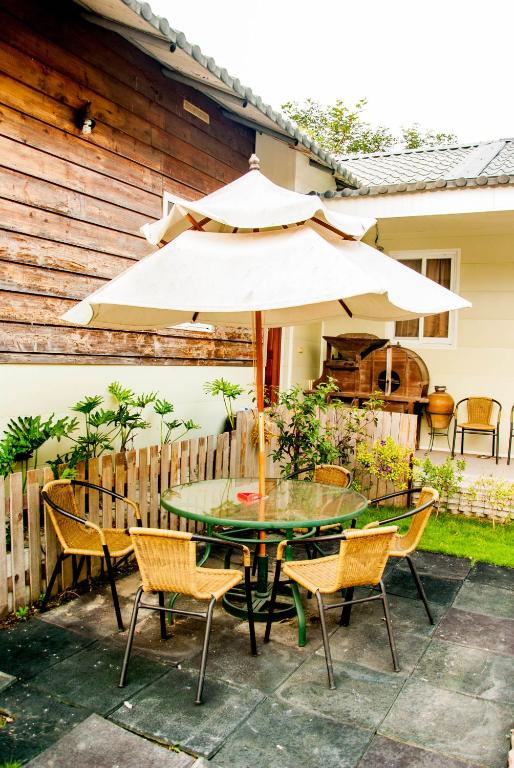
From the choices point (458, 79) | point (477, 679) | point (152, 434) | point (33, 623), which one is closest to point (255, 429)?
point (152, 434)

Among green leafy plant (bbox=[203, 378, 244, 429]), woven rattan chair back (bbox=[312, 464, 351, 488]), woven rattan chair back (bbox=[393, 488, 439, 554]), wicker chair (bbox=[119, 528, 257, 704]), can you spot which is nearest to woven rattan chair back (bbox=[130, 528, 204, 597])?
wicker chair (bbox=[119, 528, 257, 704])

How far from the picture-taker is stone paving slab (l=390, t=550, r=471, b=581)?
16.1 ft

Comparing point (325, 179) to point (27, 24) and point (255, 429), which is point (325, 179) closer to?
point (255, 429)

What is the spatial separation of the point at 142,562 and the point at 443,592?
2486mm

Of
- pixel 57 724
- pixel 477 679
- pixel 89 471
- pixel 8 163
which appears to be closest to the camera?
pixel 57 724

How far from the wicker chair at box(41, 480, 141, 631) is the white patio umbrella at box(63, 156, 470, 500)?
111cm

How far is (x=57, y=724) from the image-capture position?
109 inches

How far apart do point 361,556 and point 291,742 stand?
1041mm

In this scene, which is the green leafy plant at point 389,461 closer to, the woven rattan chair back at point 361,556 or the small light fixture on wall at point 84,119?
the woven rattan chair back at point 361,556

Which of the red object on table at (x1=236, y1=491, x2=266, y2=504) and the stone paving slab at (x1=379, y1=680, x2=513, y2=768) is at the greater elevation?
the red object on table at (x1=236, y1=491, x2=266, y2=504)

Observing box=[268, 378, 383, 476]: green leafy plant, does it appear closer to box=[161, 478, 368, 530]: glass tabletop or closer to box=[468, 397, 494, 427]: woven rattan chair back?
box=[161, 478, 368, 530]: glass tabletop

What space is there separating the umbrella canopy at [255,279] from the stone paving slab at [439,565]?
2365mm

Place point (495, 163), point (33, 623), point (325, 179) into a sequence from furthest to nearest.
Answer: point (325, 179)
point (495, 163)
point (33, 623)

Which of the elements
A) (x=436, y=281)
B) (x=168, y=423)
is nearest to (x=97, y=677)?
(x=168, y=423)
